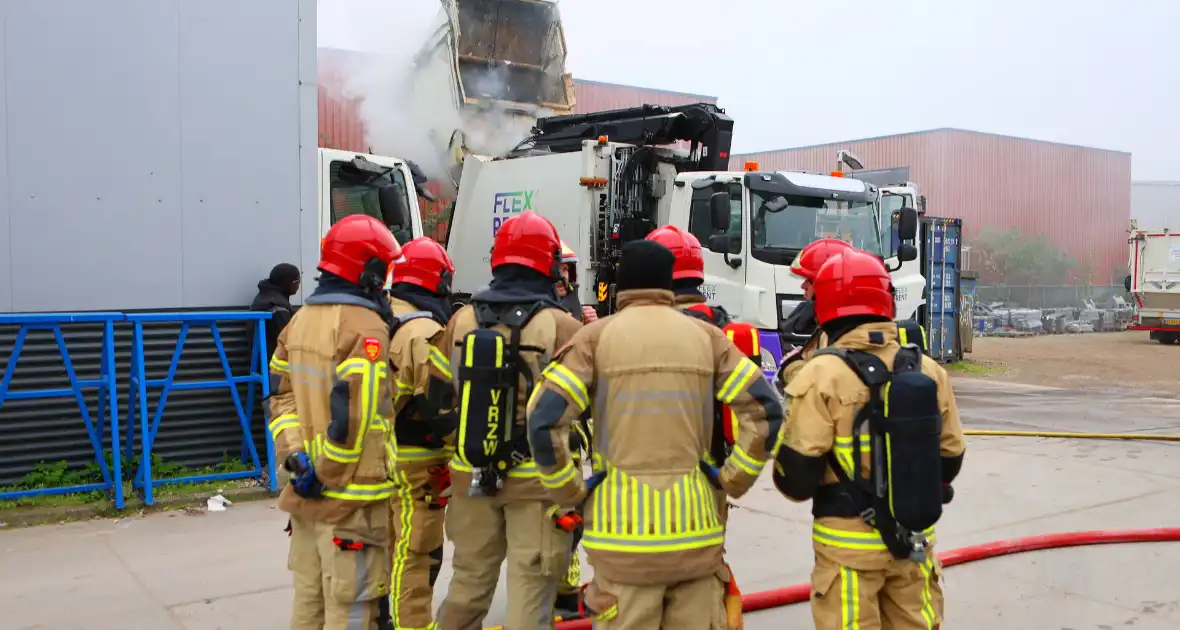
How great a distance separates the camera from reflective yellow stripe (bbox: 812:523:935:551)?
10.1 ft

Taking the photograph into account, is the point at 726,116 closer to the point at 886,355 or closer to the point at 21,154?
the point at 21,154

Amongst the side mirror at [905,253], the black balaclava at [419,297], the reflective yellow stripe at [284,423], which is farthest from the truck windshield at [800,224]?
the reflective yellow stripe at [284,423]

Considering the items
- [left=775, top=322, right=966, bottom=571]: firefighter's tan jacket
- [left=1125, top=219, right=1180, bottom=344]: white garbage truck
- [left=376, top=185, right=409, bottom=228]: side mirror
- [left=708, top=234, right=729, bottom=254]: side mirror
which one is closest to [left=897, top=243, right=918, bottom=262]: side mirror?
[left=708, top=234, right=729, bottom=254]: side mirror

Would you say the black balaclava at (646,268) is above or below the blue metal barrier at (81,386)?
above

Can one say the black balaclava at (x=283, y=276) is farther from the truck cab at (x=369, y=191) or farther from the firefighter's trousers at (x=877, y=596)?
the firefighter's trousers at (x=877, y=596)

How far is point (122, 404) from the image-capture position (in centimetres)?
688

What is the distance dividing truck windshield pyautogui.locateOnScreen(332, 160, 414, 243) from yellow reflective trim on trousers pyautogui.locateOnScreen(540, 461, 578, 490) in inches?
232

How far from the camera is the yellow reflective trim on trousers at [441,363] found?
3998 millimetres

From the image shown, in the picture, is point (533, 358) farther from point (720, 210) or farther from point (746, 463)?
point (720, 210)

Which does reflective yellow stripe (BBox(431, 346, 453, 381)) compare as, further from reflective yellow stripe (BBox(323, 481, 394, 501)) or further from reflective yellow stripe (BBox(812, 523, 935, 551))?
reflective yellow stripe (BBox(812, 523, 935, 551))

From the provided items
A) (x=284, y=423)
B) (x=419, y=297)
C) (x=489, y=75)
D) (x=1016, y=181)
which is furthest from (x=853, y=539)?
(x=1016, y=181)

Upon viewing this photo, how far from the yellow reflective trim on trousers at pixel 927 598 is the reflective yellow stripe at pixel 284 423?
2317mm

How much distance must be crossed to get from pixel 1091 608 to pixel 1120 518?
2.21 meters

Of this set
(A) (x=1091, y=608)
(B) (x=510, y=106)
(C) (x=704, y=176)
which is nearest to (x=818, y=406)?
(A) (x=1091, y=608)
